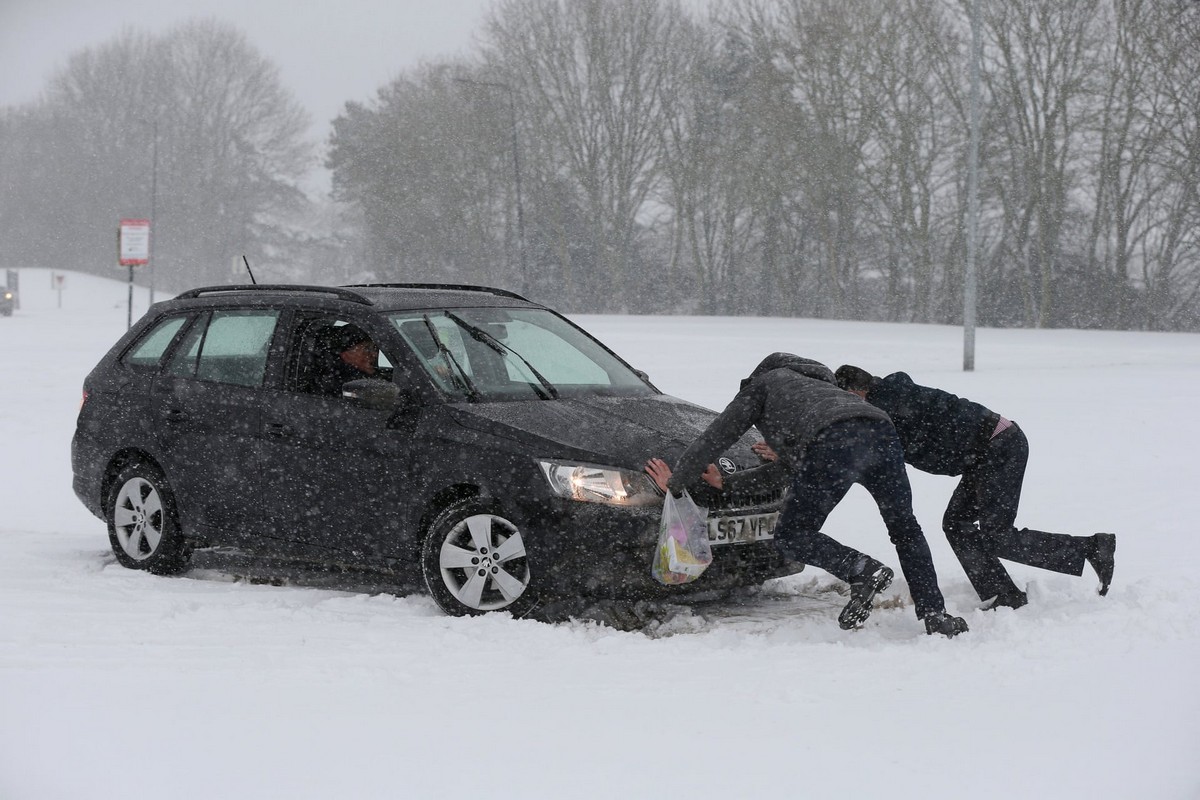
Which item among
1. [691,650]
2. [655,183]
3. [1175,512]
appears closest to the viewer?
[691,650]

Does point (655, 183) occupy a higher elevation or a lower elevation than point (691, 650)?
higher

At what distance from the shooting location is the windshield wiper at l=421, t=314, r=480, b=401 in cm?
655

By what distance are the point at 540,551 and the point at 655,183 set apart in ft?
159

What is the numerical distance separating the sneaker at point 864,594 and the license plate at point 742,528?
1.56ft

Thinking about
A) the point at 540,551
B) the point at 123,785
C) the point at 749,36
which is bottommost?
the point at 123,785

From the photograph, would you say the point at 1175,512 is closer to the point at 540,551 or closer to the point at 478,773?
the point at 540,551

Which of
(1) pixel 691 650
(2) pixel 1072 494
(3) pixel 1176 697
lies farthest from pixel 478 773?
(2) pixel 1072 494

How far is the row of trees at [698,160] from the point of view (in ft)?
131

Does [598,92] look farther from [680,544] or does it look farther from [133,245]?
[680,544]

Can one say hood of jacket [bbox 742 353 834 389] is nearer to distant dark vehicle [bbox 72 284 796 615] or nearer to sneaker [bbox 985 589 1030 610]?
distant dark vehicle [bbox 72 284 796 615]

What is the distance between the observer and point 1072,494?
32.8 ft

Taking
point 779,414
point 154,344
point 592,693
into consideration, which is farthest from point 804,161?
point 592,693

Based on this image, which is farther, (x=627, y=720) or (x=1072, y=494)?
(x=1072, y=494)

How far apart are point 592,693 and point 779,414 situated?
61.8 inches
